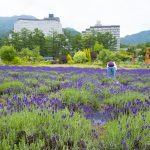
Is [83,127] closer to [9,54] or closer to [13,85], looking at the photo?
[13,85]

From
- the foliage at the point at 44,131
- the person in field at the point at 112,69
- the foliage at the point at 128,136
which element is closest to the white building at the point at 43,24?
the person in field at the point at 112,69

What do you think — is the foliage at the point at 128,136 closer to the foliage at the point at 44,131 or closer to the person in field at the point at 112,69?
the foliage at the point at 44,131

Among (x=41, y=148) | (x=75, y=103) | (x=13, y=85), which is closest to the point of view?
(x=41, y=148)

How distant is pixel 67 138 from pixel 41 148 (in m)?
0.32

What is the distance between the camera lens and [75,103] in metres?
6.45

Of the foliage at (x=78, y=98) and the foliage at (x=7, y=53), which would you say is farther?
the foliage at (x=7, y=53)

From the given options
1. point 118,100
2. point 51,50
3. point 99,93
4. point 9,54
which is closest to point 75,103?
point 118,100

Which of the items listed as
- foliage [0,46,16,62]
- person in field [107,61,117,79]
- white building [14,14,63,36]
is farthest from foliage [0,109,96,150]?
white building [14,14,63,36]

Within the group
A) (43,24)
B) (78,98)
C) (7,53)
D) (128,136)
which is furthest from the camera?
(43,24)

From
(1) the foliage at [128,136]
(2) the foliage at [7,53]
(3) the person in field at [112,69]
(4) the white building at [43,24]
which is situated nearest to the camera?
(1) the foliage at [128,136]

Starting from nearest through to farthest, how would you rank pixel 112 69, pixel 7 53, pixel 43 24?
pixel 112 69
pixel 7 53
pixel 43 24

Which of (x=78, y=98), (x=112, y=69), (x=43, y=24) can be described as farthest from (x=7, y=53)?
(x=43, y=24)

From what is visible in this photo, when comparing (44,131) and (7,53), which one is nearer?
(44,131)

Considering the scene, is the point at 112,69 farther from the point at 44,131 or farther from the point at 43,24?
the point at 43,24
